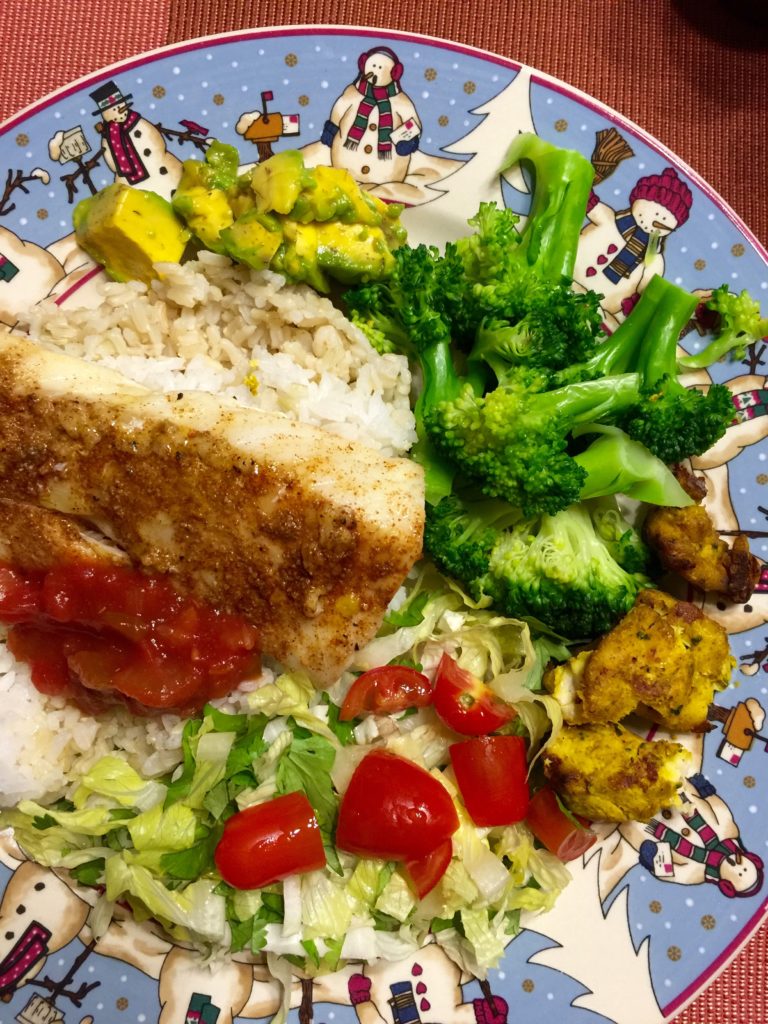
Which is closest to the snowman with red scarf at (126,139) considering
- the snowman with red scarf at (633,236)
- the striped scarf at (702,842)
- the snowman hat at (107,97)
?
the snowman hat at (107,97)

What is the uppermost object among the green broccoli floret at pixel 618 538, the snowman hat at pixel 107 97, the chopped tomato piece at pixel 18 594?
the snowman hat at pixel 107 97

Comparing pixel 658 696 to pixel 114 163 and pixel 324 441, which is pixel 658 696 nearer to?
pixel 324 441

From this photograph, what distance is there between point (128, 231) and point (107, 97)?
0.68m

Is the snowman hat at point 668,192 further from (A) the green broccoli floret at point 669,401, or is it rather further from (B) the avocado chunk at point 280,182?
(B) the avocado chunk at point 280,182

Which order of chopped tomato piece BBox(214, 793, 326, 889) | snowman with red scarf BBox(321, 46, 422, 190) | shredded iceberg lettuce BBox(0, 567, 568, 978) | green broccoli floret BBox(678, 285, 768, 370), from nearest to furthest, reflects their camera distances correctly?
1. chopped tomato piece BBox(214, 793, 326, 889)
2. shredded iceberg lettuce BBox(0, 567, 568, 978)
3. green broccoli floret BBox(678, 285, 768, 370)
4. snowman with red scarf BBox(321, 46, 422, 190)

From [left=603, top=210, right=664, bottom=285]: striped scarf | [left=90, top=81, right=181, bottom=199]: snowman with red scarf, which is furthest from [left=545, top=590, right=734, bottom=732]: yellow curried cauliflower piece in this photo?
[left=90, top=81, right=181, bottom=199]: snowman with red scarf

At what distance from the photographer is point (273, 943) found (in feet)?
9.77

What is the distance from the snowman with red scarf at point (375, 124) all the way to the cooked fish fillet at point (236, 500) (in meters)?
1.41

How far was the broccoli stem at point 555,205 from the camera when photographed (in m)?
3.25

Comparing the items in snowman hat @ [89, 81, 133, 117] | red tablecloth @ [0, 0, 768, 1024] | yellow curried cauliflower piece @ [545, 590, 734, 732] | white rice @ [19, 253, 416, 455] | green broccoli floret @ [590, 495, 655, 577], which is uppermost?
red tablecloth @ [0, 0, 768, 1024]

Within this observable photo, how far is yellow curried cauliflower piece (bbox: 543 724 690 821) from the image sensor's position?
9.58 ft

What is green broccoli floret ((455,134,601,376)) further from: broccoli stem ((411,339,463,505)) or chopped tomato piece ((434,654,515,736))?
chopped tomato piece ((434,654,515,736))

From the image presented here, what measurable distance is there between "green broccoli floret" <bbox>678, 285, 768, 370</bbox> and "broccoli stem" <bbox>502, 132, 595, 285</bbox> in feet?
2.23

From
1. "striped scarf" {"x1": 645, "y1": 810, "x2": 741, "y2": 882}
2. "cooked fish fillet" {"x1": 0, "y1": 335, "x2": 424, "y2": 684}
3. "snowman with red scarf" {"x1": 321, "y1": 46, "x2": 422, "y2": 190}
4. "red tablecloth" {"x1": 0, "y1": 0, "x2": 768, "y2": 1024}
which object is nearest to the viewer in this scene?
"cooked fish fillet" {"x1": 0, "y1": 335, "x2": 424, "y2": 684}
